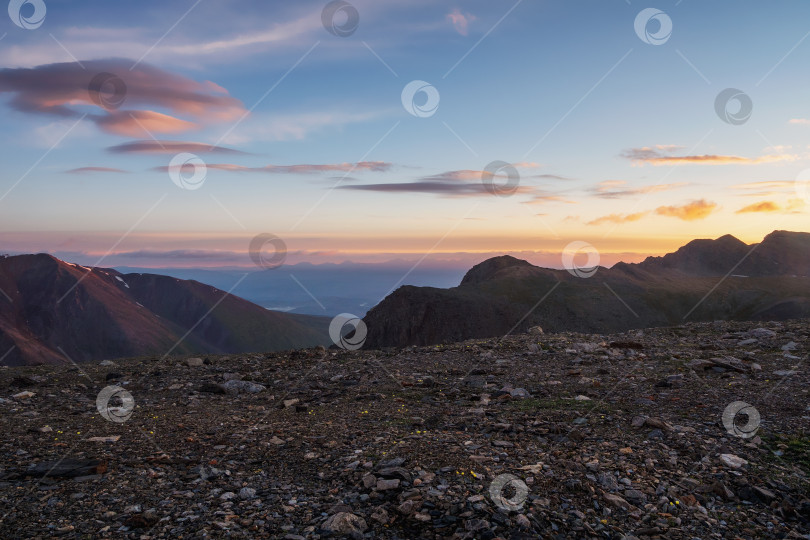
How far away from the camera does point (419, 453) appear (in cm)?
738

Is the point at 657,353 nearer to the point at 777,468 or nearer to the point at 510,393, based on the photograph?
the point at 510,393

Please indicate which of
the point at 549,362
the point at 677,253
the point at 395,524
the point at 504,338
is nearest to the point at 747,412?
the point at 549,362

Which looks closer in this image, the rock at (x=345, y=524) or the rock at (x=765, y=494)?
the rock at (x=345, y=524)

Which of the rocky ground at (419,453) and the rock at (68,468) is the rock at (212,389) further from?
the rock at (68,468)

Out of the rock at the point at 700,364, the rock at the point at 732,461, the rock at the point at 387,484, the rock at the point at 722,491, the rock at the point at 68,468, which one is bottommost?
the rock at the point at 68,468

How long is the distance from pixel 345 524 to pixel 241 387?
8445 millimetres

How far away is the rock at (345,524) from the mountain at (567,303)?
84379 millimetres

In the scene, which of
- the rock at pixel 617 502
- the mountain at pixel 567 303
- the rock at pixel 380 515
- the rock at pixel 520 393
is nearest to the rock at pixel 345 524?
the rock at pixel 380 515

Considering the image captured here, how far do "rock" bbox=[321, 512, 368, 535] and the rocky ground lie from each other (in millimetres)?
16

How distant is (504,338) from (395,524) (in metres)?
14.1

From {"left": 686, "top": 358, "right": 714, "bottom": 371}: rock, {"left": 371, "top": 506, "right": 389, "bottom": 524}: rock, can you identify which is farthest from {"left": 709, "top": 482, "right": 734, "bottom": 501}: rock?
{"left": 686, "top": 358, "right": 714, "bottom": 371}: rock

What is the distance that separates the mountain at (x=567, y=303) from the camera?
325 feet

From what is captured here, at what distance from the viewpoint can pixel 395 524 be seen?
5699 mm

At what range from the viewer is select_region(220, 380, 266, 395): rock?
41.9ft
